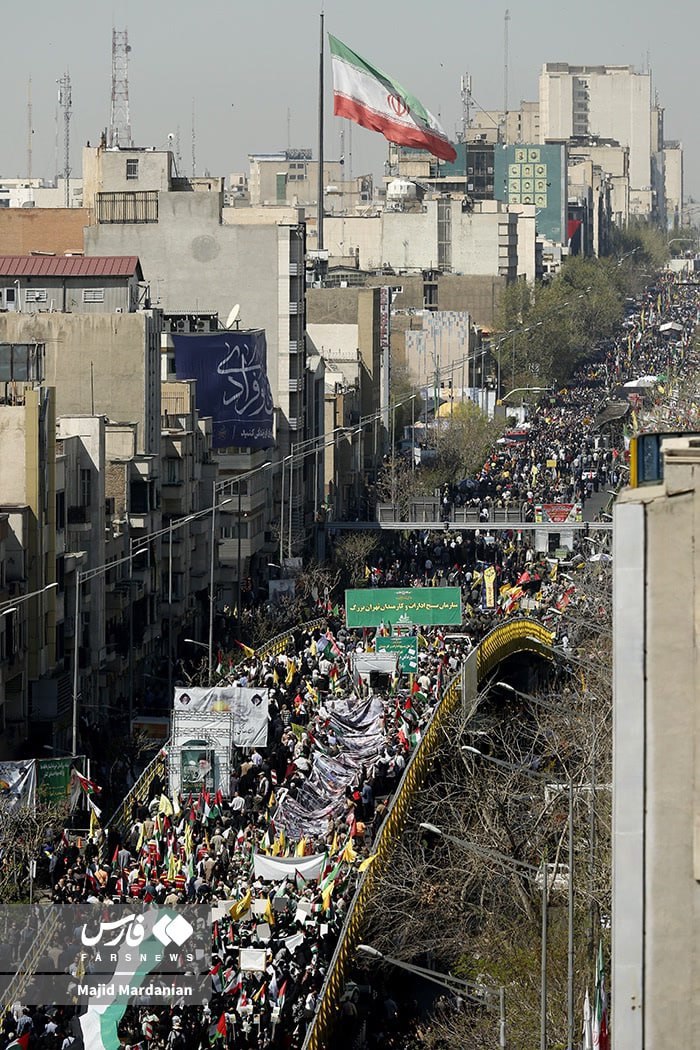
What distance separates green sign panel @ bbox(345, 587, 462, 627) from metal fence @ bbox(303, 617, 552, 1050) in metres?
1.13

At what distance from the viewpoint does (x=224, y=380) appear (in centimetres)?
7262

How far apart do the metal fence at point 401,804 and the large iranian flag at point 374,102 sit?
33.1 metres

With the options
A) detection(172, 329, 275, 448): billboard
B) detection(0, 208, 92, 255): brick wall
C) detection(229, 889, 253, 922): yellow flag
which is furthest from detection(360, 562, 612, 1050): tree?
detection(0, 208, 92, 255): brick wall

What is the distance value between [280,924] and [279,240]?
54344mm

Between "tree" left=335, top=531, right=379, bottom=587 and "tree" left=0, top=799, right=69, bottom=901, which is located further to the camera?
"tree" left=335, top=531, right=379, bottom=587

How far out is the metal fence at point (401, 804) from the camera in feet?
101

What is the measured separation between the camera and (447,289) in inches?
5733

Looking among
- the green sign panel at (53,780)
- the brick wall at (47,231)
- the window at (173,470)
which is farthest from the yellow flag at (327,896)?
the brick wall at (47,231)

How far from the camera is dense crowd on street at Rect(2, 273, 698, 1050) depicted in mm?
29750

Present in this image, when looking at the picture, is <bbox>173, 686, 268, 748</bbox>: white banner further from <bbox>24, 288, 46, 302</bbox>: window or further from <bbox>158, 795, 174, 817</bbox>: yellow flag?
<bbox>24, 288, 46, 302</bbox>: window

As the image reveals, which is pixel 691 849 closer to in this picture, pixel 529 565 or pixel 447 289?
pixel 529 565

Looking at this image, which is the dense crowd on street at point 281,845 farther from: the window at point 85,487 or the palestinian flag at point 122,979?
the window at point 85,487

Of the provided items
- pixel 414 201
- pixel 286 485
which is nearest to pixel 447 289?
pixel 414 201

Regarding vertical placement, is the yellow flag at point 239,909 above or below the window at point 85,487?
below
